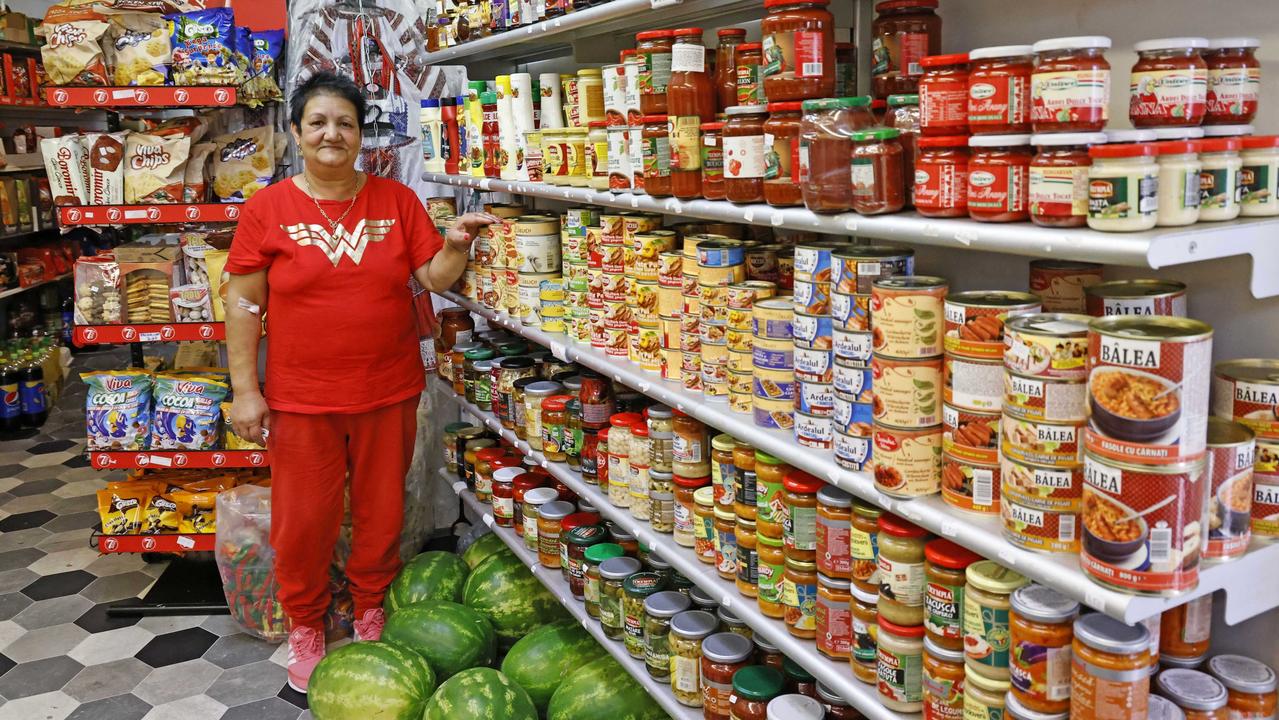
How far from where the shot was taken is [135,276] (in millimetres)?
4156

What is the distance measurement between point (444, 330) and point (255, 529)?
1.05 m

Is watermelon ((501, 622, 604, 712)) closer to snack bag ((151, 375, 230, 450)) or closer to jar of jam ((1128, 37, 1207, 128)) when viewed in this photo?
snack bag ((151, 375, 230, 450))

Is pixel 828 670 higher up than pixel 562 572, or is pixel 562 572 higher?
pixel 828 670

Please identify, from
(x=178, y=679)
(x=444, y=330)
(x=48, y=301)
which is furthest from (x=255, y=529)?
(x=48, y=301)

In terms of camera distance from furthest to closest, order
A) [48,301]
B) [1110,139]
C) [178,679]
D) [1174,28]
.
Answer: [48,301]
[178,679]
[1174,28]
[1110,139]

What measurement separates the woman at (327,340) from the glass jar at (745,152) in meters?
1.61

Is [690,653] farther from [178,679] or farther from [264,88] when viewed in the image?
[264,88]

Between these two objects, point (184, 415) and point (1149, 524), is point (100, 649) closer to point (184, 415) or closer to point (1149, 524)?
point (184, 415)

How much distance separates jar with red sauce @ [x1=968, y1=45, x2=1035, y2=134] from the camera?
58.1 inches

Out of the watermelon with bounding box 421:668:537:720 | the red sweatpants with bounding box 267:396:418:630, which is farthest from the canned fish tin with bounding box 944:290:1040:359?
the red sweatpants with bounding box 267:396:418:630

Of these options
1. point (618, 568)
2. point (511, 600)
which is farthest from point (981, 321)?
point (511, 600)

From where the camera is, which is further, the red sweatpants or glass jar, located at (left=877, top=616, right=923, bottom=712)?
the red sweatpants

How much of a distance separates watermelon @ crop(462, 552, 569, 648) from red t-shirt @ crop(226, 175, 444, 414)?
2.35 ft

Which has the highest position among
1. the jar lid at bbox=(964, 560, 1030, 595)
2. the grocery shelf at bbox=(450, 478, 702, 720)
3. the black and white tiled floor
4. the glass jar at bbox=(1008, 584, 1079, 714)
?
the jar lid at bbox=(964, 560, 1030, 595)
